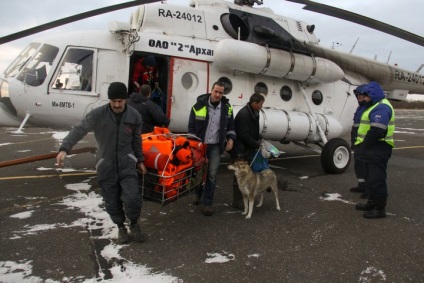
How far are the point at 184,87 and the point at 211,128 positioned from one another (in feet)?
8.06

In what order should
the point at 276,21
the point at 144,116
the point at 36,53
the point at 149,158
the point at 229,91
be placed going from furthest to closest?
the point at 276,21 → the point at 229,91 → the point at 36,53 → the point at 144,116 → the point at 149,158

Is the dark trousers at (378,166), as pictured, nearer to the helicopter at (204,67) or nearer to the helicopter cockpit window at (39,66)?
the helicopter at (204,67)

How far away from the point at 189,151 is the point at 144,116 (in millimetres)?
1655

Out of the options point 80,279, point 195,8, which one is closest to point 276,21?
point 195,8

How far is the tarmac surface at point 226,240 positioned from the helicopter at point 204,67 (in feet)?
4.61

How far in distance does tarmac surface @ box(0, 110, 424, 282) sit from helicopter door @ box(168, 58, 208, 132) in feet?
5.07

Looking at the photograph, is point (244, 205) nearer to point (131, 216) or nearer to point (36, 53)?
point (131, 216)

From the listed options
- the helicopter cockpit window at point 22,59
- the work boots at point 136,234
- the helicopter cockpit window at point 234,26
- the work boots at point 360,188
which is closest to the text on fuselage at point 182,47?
the helicopter cockpit window at point 234,26

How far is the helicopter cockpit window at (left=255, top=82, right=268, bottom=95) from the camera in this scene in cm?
774

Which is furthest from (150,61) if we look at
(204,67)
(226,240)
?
(226,240)

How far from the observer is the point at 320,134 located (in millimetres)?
7738

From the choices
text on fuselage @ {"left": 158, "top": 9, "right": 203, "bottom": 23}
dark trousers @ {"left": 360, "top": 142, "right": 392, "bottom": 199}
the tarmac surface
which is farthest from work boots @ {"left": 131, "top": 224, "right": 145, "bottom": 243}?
text on fuselage @ {"left": 158, "top": 9, "right": 203, "bottom": 23}

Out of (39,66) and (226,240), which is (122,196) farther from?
(39,66)

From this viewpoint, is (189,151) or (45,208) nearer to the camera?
(189,151)
